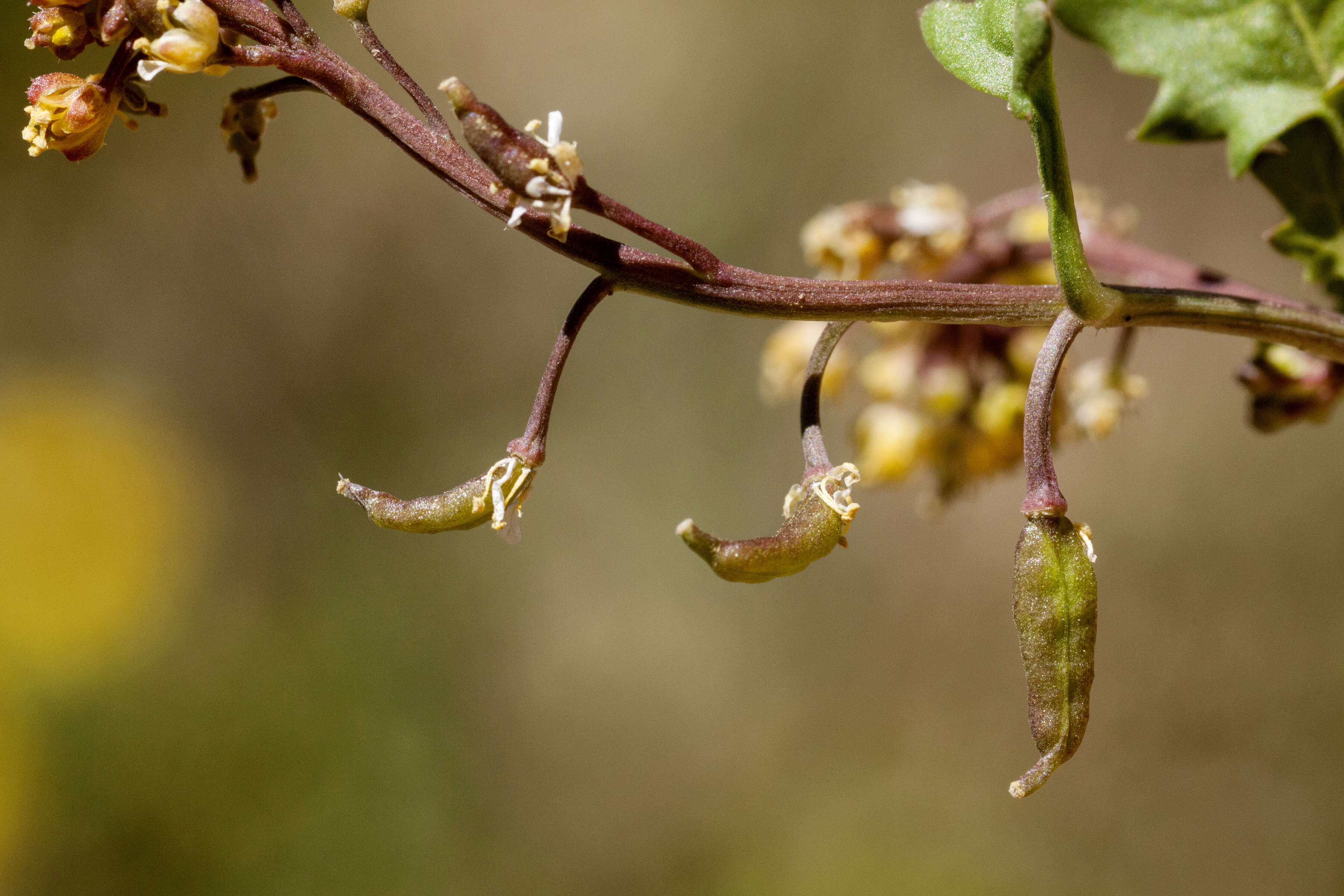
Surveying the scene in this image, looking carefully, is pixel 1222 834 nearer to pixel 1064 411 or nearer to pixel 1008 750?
pixel 1008 750

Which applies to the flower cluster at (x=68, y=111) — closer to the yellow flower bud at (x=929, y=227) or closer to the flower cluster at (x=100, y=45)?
the flower cluster at (x=100, y=45)

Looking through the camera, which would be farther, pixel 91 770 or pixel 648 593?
pixel 648 593

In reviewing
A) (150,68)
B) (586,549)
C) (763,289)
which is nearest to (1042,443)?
(763,289)

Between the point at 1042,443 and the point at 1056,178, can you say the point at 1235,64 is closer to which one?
the point at 1056,178

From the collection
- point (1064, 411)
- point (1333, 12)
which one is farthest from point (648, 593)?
point (1333, 12)

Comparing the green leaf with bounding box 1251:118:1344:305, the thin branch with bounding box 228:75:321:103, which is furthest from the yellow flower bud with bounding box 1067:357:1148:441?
the thin branch with bounding box 228:75:321:103

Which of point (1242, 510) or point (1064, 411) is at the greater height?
point (1242, 510)
